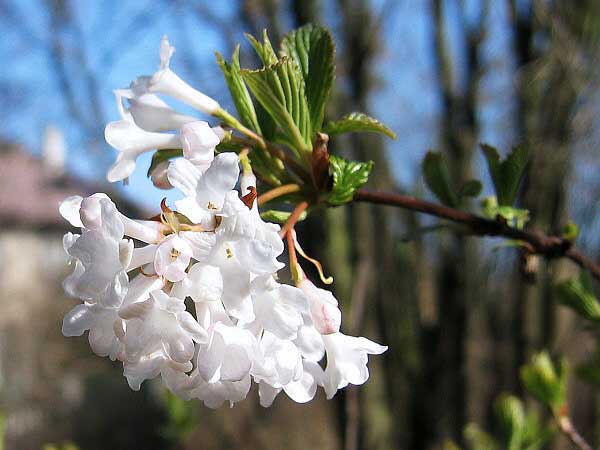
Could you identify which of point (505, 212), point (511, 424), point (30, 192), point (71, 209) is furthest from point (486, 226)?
point (30, 192)

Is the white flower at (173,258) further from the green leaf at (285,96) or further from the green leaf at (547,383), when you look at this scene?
the green leaf at (547,383)

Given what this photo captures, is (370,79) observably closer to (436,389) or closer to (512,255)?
(512,255)

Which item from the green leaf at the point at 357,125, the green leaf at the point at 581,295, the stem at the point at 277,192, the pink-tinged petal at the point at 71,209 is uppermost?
the green leaf at the point at 357,125

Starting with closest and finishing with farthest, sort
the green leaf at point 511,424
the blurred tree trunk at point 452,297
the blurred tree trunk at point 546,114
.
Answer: the green leaf at point 511,424, the blurred tree trunk at point 546,114, the blurred tree trunk at point 452,297

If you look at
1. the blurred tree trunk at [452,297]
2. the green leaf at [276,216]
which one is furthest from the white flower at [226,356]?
the blurred tree trunk at [452,297]

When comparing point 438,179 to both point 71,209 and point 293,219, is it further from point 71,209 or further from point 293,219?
point 71,209

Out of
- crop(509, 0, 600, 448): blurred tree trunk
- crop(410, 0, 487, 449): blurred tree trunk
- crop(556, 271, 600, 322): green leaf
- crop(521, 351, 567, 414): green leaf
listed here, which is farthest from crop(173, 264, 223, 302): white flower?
crop(410, 0, 487, 449): blurred tree trunk
